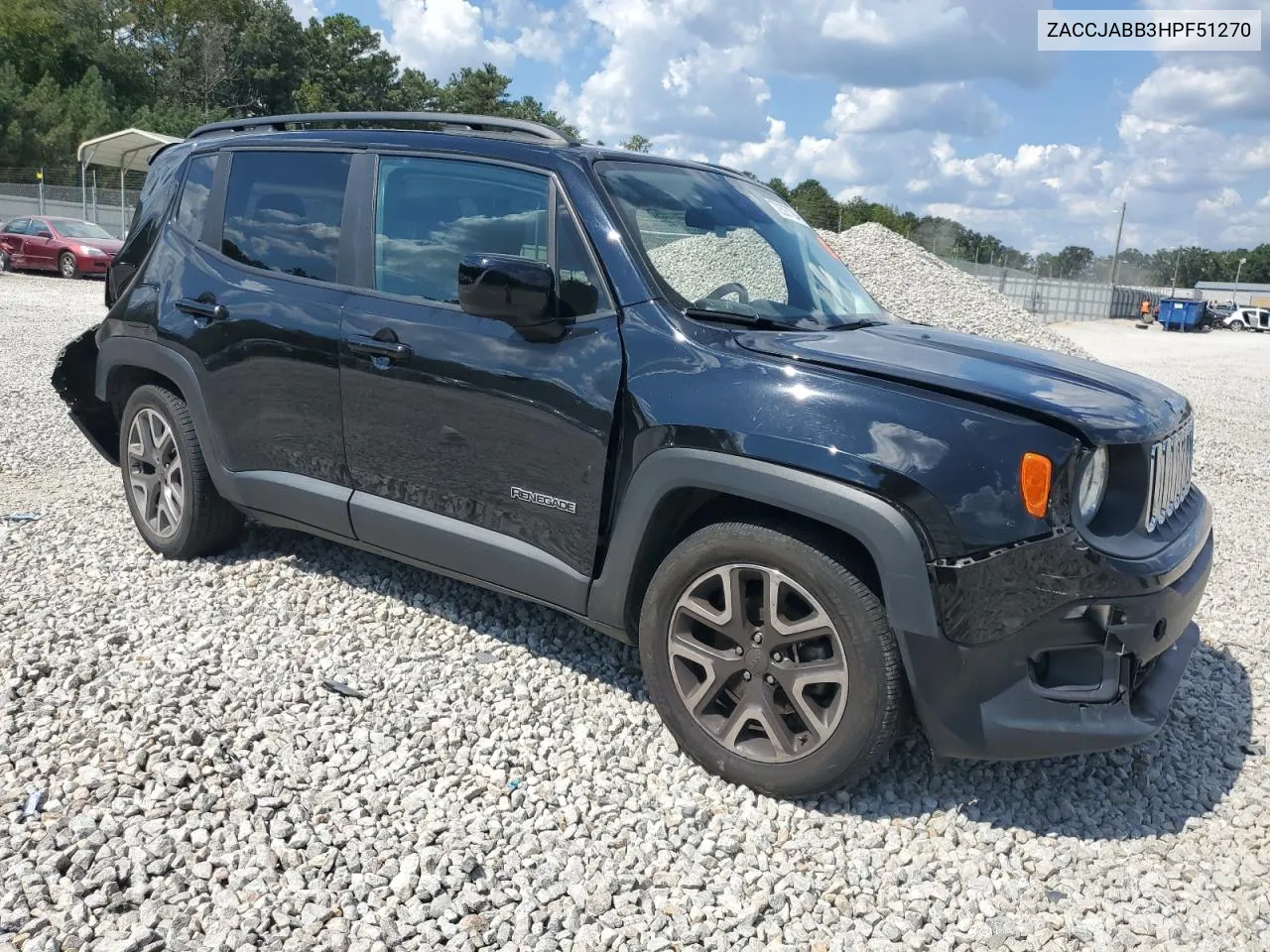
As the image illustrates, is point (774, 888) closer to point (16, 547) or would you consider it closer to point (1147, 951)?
point (1147, 951)

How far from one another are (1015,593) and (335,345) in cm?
265

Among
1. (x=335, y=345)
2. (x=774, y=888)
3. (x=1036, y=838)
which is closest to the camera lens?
(x=774, y=888)

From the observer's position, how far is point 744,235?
3986 mm

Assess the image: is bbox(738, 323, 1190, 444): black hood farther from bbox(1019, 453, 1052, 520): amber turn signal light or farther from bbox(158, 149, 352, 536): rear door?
bbox(158, 149, 352, 536): rear door

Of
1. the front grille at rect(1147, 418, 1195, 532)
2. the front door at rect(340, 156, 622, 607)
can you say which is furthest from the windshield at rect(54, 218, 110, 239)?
the front grille at rect(1147, 418, 1195, 532)

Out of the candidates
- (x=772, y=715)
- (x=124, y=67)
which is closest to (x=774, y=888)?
(x=772, y=715)

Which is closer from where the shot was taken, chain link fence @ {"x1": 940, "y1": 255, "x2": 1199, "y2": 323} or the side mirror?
the side mirror

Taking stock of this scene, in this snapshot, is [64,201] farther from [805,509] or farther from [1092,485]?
[1092,485]

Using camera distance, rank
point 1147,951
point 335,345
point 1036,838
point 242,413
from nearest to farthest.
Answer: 1. point 1147,951
2. point 1036,838
3. point 335,345
4. point 242,413

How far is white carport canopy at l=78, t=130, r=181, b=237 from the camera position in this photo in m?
32.5

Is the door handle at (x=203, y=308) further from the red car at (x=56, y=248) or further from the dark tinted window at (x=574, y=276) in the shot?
the red car at (x=56, y=248)

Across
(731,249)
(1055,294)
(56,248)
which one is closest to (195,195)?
(731,249)

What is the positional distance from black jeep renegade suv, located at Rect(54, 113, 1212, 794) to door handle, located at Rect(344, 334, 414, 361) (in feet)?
0.04

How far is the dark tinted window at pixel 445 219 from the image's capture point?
363 cm
